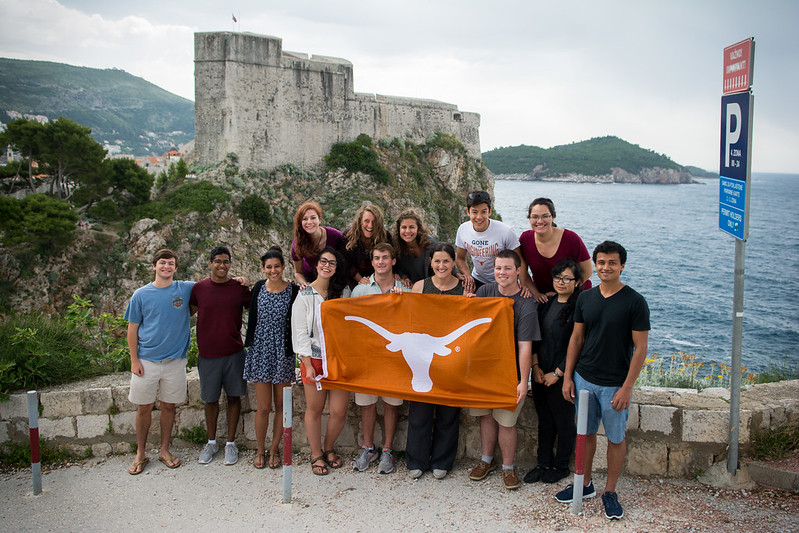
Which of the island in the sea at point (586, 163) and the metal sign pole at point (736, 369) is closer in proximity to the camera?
the metal sign pole at point (736, 369)

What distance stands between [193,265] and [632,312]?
2384cm

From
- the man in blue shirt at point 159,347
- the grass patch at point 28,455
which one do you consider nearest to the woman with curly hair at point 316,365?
the man in blue shirt at point 159,347

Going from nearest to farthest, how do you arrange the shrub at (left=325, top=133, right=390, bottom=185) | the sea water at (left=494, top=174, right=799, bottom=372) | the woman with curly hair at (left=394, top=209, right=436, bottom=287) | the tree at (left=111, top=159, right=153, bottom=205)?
the woman with curly hair at (left=394, top=209, right=436, bottom=287), the tree at (left=111, top=159, right=153, bottom=205), the shrub at (left=325, top=133, right=390, bottom=185), the sea water at (left=494, top=174, right=799, bottom=372)

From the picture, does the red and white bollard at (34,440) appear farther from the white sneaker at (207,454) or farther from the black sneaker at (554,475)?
the black sneaker at (554,475)

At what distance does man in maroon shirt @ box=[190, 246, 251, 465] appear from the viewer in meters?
5.25

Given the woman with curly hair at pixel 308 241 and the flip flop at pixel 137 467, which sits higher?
the woman with curly hair at pixel 308 241

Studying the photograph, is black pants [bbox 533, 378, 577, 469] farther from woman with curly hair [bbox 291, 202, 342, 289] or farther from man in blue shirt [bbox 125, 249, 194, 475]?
man in blue shirt [bbox 125, 249, 194, 475]

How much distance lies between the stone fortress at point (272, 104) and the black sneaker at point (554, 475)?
2649 centimetres

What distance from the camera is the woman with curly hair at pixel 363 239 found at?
218 inches

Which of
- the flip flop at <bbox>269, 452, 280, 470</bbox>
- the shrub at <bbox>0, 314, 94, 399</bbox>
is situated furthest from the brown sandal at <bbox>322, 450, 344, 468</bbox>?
the shrub at <bbox>0, 314, 94, 399</bbox>

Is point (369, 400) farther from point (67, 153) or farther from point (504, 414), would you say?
point (67, 153)

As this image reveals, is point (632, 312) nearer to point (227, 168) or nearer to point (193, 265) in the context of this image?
point (193, 265)

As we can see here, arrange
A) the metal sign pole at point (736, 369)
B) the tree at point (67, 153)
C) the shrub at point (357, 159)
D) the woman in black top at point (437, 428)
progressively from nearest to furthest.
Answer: the metal sign pole at point (736, 369), the woman in black top at point (437, 428), the tree at point (67, 153), the shrub at point (357, 159)

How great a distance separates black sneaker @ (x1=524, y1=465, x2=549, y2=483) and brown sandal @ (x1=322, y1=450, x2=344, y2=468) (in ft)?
5.43
